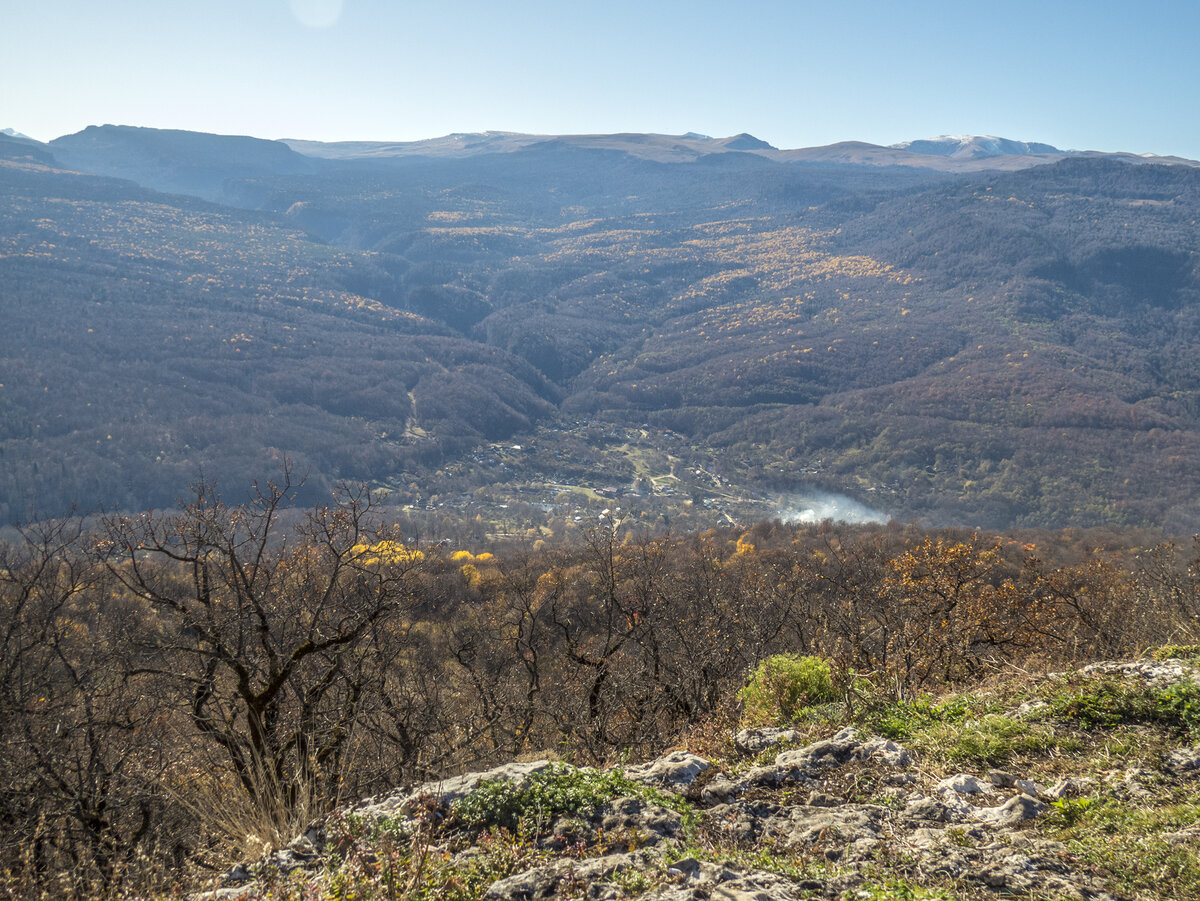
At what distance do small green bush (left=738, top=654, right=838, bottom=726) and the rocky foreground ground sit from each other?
1.31 metres

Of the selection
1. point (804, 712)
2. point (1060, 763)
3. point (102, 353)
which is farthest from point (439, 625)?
point (102, 353)

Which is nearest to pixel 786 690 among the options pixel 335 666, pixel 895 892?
pixel 895 892

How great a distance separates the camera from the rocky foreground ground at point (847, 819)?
14.7 ft

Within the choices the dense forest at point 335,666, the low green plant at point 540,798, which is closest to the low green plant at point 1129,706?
the dense forest at point 335,666

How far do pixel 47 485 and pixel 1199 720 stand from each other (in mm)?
160259

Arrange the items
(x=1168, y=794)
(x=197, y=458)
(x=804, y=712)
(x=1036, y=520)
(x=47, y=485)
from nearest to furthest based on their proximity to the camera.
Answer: (x=1168, y=794)
(x=804, y=712)
(x=47, y=485)
(x=1036, y=520)
(x=197, y=458)

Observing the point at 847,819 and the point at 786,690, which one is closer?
the point at 847,819

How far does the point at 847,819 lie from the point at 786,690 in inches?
138

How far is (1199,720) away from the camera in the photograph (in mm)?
5914

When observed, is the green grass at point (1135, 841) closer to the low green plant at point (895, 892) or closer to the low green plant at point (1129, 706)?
the low green plant at point (895, 892)

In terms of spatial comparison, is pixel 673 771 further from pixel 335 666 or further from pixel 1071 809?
pixel 335 666

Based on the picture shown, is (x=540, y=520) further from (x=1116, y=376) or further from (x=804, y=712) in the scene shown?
(x=1116, y=376)

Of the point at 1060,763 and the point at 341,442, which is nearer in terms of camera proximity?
the point at 1060,763

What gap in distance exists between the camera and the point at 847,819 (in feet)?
18.2
